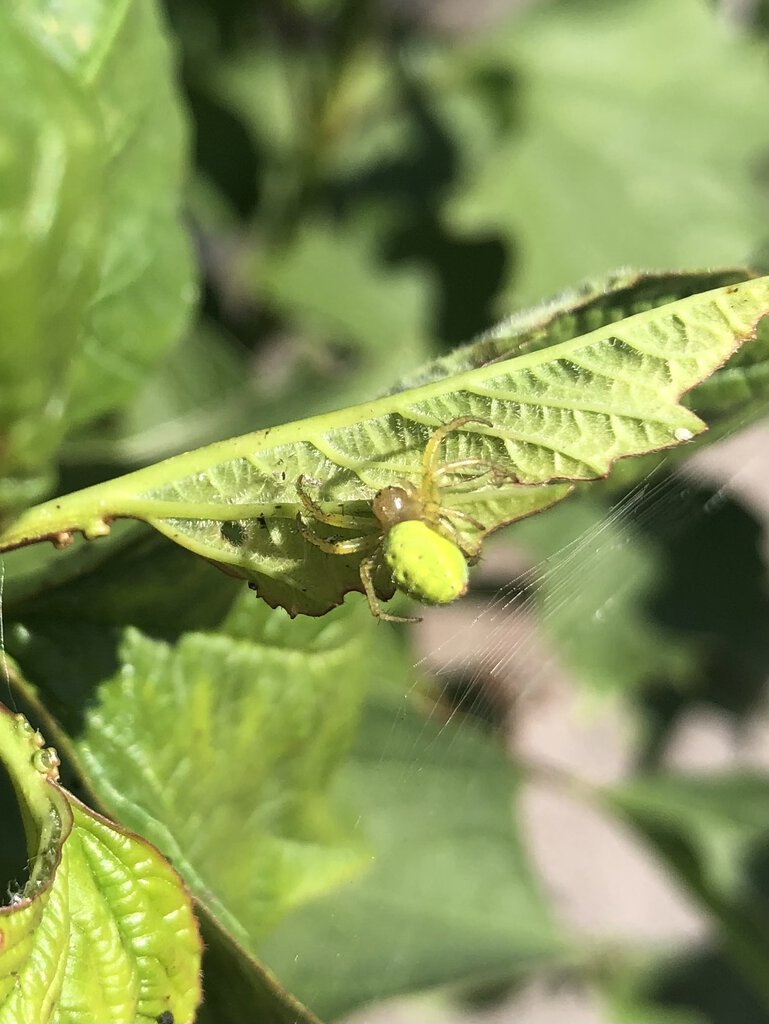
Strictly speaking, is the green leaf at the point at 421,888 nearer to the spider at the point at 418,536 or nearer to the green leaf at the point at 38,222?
the spider at the point at 418,536

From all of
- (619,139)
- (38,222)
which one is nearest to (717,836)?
(619,139)

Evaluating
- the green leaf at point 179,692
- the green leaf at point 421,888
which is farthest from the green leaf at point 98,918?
the green leaf at point 421,888

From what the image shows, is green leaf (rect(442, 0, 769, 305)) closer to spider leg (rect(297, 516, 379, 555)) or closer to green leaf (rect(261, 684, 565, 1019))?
green leaf (rect(261, 684, 565, 1019))

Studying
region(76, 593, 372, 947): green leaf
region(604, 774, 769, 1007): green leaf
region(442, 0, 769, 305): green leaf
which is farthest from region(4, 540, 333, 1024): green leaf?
region(442, 0, 769, 305): green leaf

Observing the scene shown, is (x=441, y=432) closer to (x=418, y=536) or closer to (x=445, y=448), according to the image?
(x=445, y=448)

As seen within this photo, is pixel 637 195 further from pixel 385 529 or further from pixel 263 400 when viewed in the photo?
pixel 385 529
